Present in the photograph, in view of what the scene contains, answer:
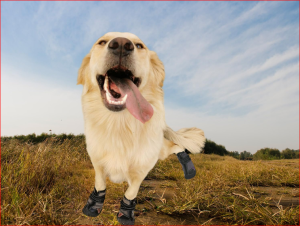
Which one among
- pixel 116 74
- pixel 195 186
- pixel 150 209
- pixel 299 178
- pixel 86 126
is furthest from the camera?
pixel 299 178

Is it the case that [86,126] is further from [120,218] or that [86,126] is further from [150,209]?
[150,209]

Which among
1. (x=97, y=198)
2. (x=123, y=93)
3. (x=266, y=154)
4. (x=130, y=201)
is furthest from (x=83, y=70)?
(x=266, y=154)

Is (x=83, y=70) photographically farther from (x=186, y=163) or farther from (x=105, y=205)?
(x=186, y=163)

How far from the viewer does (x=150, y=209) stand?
3133 millimetres

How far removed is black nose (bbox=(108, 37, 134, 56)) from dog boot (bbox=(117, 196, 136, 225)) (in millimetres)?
1870

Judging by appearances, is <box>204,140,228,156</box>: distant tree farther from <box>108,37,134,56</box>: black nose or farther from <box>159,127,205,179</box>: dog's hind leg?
<box>108,37,134,56</box>: black nose

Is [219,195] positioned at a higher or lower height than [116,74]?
lower

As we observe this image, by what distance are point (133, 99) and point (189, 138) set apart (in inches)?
85.1

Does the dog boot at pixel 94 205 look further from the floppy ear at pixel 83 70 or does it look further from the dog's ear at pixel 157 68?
the dog's ear at pixel 157 68

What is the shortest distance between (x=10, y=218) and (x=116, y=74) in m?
2.05

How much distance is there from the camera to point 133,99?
2.35 meters

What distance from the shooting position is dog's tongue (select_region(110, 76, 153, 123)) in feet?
7.65

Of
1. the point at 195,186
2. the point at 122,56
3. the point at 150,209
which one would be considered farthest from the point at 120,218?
the point at 122,56

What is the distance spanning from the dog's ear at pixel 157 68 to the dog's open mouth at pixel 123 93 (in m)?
0.55
